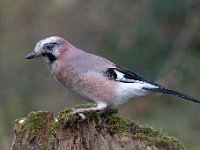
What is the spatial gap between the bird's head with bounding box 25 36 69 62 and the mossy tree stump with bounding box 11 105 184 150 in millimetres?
977

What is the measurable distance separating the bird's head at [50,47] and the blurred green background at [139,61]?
4.38 m

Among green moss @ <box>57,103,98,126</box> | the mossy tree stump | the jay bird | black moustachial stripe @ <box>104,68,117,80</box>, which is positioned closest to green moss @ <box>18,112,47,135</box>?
the mossy tree stump

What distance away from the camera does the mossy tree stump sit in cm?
476

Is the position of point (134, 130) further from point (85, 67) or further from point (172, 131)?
point (172, 131)

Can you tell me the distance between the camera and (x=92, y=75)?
231 inches

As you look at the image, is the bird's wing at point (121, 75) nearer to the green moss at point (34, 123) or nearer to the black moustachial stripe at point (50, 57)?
the black moustachial stripe at point (50, 57)

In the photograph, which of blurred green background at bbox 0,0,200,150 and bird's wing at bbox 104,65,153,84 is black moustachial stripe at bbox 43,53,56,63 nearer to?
bird's wing at bbox 104,65,153,84

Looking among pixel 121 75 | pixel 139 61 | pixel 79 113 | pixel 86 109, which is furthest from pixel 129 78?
pixel 139 61

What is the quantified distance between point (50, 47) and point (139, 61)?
17.3 ft

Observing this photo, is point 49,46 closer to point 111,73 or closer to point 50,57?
point 50,57

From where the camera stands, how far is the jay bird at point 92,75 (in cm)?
586

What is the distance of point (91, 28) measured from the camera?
40.2 feet

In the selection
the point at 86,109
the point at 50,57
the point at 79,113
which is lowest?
the point at 79,113

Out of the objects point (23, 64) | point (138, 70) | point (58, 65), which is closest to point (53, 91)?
point (23, 64)
